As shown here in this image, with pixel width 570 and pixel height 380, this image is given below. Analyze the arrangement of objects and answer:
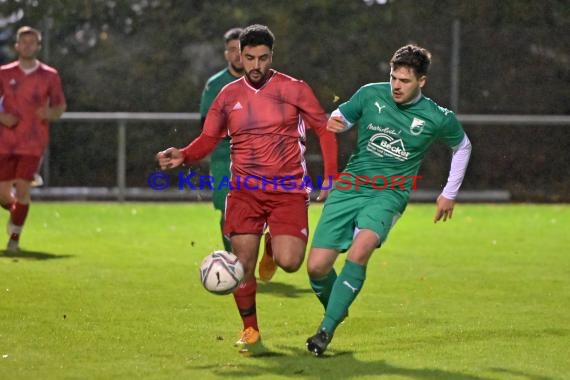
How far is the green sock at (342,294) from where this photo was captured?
25.3ft

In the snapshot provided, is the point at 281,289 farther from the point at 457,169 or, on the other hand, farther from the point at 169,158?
the point at 169,158

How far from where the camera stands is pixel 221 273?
7.83 m

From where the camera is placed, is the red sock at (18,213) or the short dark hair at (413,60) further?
the red sock at (18,213)

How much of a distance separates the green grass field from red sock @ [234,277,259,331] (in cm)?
18

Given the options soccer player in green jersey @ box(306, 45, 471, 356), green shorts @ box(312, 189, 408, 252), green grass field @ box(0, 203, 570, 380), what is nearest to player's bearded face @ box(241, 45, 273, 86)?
soccer player in green jersey @ box(306, 45, 471, 356)

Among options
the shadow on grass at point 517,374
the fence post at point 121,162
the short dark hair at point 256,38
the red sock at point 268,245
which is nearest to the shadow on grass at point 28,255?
the red sock at point 268,245

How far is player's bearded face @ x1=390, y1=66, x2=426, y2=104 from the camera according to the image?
8078 millimetres

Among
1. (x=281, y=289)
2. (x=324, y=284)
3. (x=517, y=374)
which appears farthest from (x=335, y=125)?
(x=281, y=289)

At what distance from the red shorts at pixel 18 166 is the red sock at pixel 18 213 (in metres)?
0.32

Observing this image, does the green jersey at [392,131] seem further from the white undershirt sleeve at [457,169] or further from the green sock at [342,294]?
the green sock at [342,294]

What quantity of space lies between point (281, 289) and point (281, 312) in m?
1.30

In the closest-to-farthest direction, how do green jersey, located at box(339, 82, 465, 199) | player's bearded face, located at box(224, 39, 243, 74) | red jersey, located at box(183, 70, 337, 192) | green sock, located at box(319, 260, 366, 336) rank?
1. green sock, located at box(319, 260, 366, 336)
2. green jersey, located at box(339, 82, 465, 199)
3. red jersey, located at box(183, 70, 337, 192)
4. player's bearded face, located at box(224, 39, 243, 74)

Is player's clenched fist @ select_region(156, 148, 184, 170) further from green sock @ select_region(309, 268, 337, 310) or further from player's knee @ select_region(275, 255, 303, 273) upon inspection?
green sock @ select_region(309, 268, 337, 310)

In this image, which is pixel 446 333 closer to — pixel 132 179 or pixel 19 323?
pixel 19 323
